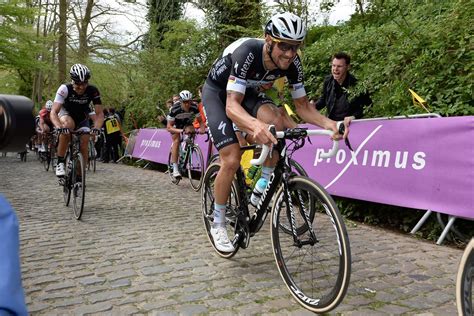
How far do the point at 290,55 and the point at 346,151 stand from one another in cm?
262

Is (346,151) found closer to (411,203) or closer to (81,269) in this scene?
(411,203)

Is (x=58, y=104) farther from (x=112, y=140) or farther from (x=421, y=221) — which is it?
(x=112, y=140)

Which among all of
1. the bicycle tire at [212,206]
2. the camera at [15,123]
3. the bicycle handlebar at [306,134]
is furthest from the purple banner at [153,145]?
the camera at [15,123]

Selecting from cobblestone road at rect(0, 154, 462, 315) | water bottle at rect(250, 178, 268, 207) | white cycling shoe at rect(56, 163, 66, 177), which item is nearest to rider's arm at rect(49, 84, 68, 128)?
white cycling shoe at rect(56, 163, 66, 177)

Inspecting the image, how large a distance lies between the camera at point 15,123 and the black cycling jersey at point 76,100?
19.3 feet

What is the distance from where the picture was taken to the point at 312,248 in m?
3.10

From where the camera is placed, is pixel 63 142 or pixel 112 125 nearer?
pixel 63 142

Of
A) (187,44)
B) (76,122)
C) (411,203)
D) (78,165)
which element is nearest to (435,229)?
(411,203)

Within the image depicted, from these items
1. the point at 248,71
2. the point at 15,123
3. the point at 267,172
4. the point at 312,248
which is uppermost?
the point at 248,71

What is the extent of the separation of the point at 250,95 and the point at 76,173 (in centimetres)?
356

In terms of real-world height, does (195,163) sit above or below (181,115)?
below

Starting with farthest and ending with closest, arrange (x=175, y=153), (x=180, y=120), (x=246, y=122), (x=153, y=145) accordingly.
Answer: (x=153, y=145), (x=180, y=120), (x=175, y=153), (x=246, y=122)

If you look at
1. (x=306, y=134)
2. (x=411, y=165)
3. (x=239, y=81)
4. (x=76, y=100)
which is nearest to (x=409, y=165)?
(x=411, y=165)

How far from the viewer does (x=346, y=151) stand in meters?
5.60
